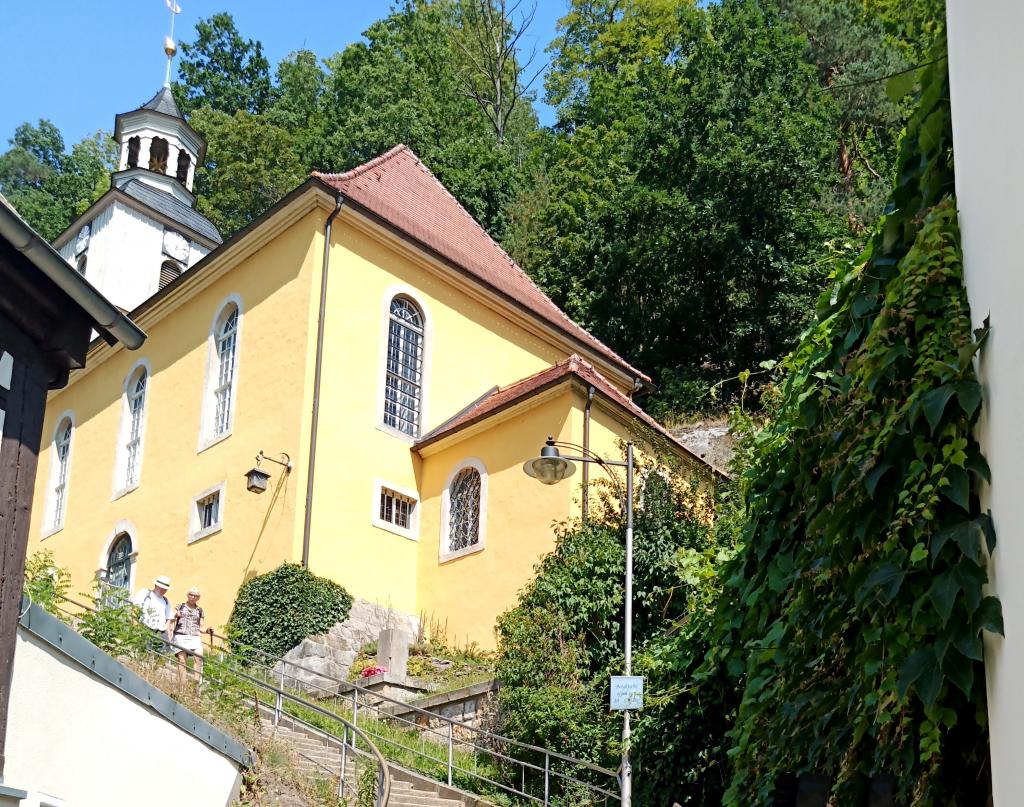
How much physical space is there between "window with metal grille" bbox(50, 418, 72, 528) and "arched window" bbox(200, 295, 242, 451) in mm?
6007

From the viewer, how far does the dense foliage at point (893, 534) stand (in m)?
5.02

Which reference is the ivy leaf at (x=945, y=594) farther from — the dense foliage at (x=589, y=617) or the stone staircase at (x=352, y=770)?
the dense foliage at (x=589, y=617)

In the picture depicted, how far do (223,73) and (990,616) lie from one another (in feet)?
187

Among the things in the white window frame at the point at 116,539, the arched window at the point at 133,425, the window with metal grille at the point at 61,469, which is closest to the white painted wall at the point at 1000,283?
the white window frame at the point at 116,539

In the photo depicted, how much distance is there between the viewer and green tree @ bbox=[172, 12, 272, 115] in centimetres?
5694

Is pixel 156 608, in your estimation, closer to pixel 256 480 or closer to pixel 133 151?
pixel 256 480

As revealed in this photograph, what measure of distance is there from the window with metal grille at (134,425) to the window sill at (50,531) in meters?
2.94

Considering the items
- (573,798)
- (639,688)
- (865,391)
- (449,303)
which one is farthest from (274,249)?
(865,391)

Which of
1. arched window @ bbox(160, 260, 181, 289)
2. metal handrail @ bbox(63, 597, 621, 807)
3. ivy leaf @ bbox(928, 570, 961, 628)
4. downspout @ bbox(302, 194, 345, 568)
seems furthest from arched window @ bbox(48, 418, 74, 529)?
ivy leaf @ bbox(928, 570, 961, 628)

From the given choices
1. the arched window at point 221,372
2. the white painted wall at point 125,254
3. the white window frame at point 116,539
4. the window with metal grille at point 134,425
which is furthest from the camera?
the white painted wall at point 125,254

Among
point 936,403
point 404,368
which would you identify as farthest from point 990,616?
point 404,368

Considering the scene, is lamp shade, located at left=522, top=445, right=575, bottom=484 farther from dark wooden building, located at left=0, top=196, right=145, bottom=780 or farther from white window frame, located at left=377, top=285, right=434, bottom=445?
white window frame, located at left=377, top=285, right=434, bottom=445

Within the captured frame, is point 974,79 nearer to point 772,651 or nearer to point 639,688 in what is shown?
point 772,651

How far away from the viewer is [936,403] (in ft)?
16.5
